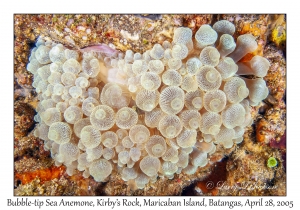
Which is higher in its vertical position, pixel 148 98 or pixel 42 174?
pixel 148 98

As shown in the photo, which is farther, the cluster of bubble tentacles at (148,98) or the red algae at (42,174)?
the red algae at (42,174)

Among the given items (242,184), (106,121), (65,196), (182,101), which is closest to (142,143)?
(106,121)

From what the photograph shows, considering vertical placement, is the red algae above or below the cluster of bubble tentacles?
below

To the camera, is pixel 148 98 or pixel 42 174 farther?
pixel 42 174

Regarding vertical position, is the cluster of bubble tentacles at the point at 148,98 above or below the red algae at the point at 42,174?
above

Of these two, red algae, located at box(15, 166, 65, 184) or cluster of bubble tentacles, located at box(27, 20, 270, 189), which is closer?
cluster of bubble tentacles, located at box(27, 20, 270, 189)
